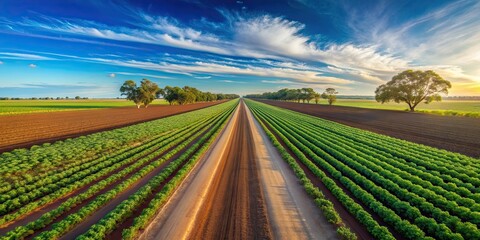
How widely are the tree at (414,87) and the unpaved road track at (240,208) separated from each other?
2613 inches

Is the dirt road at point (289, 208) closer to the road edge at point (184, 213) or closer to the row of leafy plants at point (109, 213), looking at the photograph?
the road edge at point (184, 213)

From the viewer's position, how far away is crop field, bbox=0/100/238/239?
9.10 meters

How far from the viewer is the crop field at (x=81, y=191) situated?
9.10 m

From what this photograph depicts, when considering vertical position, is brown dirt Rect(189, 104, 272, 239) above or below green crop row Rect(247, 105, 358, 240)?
below

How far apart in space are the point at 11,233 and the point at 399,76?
84.7 meters

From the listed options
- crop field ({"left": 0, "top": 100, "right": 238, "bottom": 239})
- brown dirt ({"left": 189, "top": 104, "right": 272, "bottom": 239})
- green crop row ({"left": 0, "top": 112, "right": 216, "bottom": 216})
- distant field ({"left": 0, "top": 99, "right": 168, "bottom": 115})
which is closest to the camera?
brown dirt ({"left": 189, "top": 104, "right": 272, "bottom": 239})

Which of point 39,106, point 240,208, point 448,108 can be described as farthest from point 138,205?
point 39,106

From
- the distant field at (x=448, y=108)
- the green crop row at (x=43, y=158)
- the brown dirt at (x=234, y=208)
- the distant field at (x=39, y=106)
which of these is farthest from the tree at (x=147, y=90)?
the distant field at (x=448, y=108)

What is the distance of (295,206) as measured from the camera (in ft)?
36.5

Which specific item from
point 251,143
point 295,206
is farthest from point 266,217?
point 251,143

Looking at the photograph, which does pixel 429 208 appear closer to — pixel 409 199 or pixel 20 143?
pixel 409 199

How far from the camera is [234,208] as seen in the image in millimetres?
10852

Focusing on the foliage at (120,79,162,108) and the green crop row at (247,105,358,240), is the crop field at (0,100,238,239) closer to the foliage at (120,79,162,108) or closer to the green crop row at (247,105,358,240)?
the green crop row at (247,105,358,240)

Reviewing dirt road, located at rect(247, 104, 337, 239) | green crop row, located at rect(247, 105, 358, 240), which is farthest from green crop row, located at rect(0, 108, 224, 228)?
green crop row, located at rect(247, 105, 358, 240)
